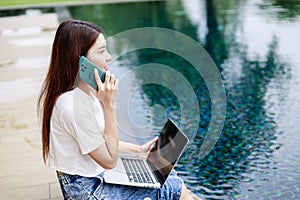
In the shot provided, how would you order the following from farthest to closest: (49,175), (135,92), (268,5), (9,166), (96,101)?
(268,5) → (135,92) → (9,166) → (49,175) → (96,101)

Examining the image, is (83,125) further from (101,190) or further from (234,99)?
(234,99)

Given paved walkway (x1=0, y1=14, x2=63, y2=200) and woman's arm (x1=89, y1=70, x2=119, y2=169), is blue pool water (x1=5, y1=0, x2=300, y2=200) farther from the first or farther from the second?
woman's arm (x1=89, y1=70, x2=119, y2=169)

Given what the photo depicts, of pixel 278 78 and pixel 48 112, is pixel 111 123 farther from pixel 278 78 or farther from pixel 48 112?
pixel 278 78

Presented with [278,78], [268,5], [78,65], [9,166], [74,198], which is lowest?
[268,5]

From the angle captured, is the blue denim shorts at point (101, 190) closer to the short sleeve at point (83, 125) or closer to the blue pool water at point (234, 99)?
the short sleeve at point (83, 125)

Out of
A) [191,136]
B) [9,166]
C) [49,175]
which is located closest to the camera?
[49,175]

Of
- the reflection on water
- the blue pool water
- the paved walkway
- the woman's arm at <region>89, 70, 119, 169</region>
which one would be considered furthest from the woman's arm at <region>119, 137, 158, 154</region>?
the reflection on water

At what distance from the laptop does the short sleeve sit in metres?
0.24

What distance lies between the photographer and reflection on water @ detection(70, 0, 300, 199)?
4.11 metres

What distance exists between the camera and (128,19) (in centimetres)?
1180

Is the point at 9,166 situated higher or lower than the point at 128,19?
higher

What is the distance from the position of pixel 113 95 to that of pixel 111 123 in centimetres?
12

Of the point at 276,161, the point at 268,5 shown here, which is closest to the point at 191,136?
the point at 276,161

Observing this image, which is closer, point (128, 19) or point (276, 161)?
point (276, 161)
